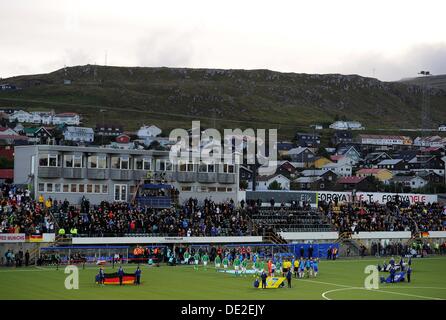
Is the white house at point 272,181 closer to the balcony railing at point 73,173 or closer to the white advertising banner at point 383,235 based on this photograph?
the white advertising banner at point 383,235

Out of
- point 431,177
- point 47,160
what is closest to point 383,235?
point 47,160

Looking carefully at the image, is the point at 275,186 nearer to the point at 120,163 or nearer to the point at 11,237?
the point at 120,163

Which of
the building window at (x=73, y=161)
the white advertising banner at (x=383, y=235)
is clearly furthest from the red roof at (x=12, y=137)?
the white advertising banner at (x=383, y=235)

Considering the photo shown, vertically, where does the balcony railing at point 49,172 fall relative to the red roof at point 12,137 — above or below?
below

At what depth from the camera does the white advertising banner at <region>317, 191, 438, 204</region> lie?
284 ft

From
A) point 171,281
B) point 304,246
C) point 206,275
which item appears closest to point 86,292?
point 171,281

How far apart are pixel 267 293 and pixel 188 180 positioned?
39.4 metres

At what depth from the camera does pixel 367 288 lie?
4481 centimetres

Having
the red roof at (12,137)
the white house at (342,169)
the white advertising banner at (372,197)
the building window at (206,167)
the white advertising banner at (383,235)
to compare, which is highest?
the red roof at (12,137)

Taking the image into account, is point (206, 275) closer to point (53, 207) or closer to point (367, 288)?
point (367, 288)

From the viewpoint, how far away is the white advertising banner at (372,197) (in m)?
86.6

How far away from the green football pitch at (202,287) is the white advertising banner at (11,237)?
453cm

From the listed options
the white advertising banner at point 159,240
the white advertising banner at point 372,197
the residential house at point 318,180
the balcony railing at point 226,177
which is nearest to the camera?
the white advertising banner at point 159,240

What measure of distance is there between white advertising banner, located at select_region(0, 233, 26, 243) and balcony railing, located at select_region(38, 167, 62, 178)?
12.0 meters
